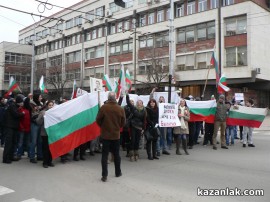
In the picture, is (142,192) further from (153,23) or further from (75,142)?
(153,23)

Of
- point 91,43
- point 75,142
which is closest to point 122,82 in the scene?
point 75,142

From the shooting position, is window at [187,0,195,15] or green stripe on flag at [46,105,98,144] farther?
window at [187,0,195,15]

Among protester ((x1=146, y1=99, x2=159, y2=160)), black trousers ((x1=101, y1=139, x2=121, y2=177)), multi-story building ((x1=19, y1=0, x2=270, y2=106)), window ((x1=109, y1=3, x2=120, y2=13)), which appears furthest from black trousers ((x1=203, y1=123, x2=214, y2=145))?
window ((x1=109, y1=3, x2=120, y2=13))

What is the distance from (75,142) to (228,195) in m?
4.58

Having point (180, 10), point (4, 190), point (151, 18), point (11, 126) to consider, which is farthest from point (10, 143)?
point (151, 18)

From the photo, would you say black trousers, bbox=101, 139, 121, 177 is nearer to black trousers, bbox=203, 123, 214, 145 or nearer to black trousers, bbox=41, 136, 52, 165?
black trousers, bbox=41, 136, 52, 165

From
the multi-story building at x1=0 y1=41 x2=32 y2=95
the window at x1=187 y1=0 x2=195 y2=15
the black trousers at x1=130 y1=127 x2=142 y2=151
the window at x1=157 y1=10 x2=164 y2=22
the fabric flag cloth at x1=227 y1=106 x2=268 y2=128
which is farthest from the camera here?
the multi-story building at x1=0 y1=41 x2=32 y2=95

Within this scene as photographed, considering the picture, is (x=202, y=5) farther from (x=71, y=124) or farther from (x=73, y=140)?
(x=73, y=140)

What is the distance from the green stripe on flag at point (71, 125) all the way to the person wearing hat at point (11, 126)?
1084mm

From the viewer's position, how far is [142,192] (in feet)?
19.1

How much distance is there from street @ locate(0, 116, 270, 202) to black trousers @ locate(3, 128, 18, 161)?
12.1 inches

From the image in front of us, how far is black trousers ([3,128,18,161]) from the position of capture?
8500mm

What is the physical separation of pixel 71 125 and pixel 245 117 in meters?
7.09

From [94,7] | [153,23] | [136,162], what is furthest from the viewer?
[94,7]
